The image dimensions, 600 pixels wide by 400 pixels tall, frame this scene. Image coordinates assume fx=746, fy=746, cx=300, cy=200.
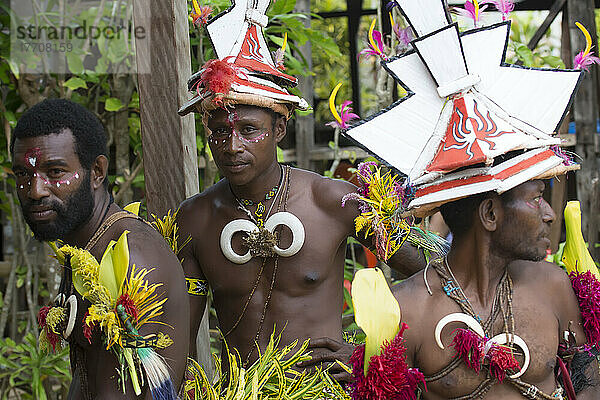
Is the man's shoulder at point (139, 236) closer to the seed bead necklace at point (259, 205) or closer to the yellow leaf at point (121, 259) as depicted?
the yellow leaf at point (121, 259)

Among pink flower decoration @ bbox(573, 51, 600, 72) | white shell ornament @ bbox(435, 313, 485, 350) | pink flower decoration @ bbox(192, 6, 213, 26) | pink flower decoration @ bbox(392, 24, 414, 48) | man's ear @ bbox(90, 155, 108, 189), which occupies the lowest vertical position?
white shell ornament @ bbox(435, 313, 485, 350)

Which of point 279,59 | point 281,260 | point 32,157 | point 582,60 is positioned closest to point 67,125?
point 32,157

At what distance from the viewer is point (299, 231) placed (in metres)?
2.93

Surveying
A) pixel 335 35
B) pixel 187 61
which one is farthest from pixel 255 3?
pixel 335 35

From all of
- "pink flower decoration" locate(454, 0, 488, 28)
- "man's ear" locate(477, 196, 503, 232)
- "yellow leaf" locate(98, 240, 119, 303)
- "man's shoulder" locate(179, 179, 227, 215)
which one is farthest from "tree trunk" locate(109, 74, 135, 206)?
"man's ear" locate(477, 196, 503, 232)

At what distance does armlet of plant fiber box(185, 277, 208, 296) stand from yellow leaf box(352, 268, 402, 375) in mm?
1043

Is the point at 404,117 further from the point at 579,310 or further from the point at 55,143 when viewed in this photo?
the point at 55,143

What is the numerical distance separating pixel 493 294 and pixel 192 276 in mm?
1255

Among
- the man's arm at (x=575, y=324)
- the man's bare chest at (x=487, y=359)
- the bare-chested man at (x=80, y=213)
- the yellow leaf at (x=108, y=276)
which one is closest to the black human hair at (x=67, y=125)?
the bare-chested man at (x=80, y=213)

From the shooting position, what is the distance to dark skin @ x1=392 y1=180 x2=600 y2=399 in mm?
2195

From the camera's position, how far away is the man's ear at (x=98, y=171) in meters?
2.40

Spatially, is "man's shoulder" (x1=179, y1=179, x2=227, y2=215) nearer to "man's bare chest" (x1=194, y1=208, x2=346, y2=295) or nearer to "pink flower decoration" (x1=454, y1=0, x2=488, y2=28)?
"man's bare chest" (x1=194, y1=208, x2=346, y2=295)
